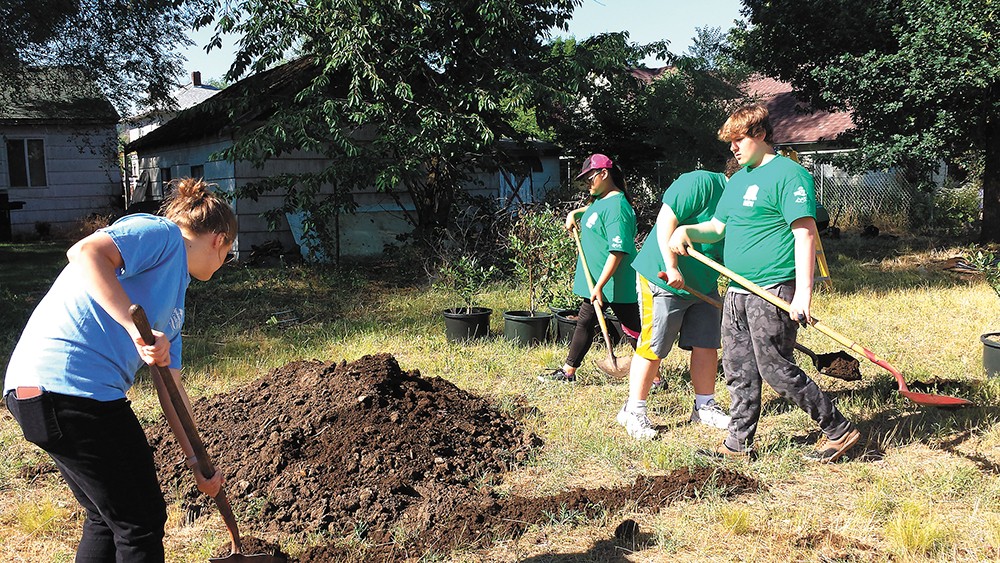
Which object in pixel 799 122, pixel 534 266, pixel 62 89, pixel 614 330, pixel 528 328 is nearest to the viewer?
pixel 614 330

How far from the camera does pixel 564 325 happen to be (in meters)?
6.92

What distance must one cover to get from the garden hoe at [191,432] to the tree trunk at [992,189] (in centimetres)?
1422

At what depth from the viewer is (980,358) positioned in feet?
20.1

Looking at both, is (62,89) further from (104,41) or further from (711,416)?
(711,416)

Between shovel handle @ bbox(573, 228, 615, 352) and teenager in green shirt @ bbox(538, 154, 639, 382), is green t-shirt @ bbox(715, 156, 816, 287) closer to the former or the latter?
teenager in green shirt @ bbox(538, 154, 639, 382)

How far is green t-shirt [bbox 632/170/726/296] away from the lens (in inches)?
172

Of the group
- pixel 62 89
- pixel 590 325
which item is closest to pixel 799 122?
pixel 62 89

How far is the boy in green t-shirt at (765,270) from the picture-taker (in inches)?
146

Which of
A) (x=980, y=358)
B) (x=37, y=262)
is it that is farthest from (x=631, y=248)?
A: (x=37, y=262)

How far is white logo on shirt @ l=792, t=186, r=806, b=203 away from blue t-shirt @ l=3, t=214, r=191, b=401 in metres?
2.77

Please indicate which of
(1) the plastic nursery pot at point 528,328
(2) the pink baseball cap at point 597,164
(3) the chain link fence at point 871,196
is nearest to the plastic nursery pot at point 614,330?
(1) the plastic nursery pot at point 528,328

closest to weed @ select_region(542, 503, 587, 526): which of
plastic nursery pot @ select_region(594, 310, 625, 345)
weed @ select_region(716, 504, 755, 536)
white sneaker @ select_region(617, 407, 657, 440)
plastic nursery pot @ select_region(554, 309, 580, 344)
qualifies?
weed @ select_region(716, 504, 755, 536)

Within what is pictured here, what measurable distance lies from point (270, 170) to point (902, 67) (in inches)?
409

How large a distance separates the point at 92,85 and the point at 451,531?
38.6 feet
